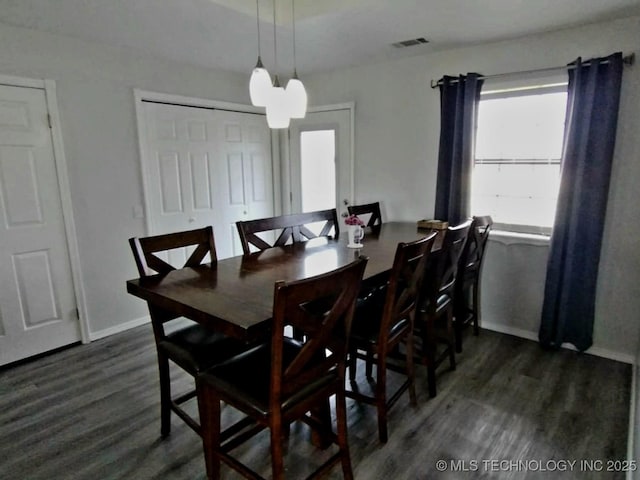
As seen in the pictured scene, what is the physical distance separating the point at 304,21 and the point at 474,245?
1949 mm

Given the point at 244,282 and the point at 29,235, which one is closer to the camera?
the point at 244,282

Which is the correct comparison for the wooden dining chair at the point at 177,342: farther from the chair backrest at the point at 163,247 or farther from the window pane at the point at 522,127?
the window pane at the point at 522,127

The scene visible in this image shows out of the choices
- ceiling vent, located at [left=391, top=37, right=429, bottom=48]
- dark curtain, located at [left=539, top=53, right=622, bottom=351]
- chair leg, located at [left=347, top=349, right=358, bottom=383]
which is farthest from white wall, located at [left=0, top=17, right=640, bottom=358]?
chair leg, located at [left=347, top=349, right=358, bottom=383]

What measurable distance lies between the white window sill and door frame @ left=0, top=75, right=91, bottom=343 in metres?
3.37

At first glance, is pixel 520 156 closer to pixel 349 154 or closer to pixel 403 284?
pixel 349 154

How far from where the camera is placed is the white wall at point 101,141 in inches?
111

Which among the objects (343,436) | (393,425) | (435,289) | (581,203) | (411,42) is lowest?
(393,425)

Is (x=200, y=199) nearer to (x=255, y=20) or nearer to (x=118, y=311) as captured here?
(x=118, y=311)

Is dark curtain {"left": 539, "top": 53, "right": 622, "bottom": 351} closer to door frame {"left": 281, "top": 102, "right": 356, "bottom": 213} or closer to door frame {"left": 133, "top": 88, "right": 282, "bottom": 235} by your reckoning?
door frame {"left": 281, "top": 102, "right": 356, "bottom": 213}

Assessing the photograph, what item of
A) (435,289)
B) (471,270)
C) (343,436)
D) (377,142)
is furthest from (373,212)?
(343,436)

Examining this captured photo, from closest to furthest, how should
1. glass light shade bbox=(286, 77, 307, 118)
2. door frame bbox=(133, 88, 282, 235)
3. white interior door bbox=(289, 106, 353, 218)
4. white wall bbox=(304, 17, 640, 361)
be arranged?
glass light shade bbox=(286, 77, 307, 118)
white wall bbox=(304, 17, 640, 361)
door frame bbox=(133, 88, 282, 235)
white interior door bbox=(289, 106, 353, 218)

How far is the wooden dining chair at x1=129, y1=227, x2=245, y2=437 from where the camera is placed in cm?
176

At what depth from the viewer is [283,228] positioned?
9.10 ft

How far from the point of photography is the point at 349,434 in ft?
6.71
